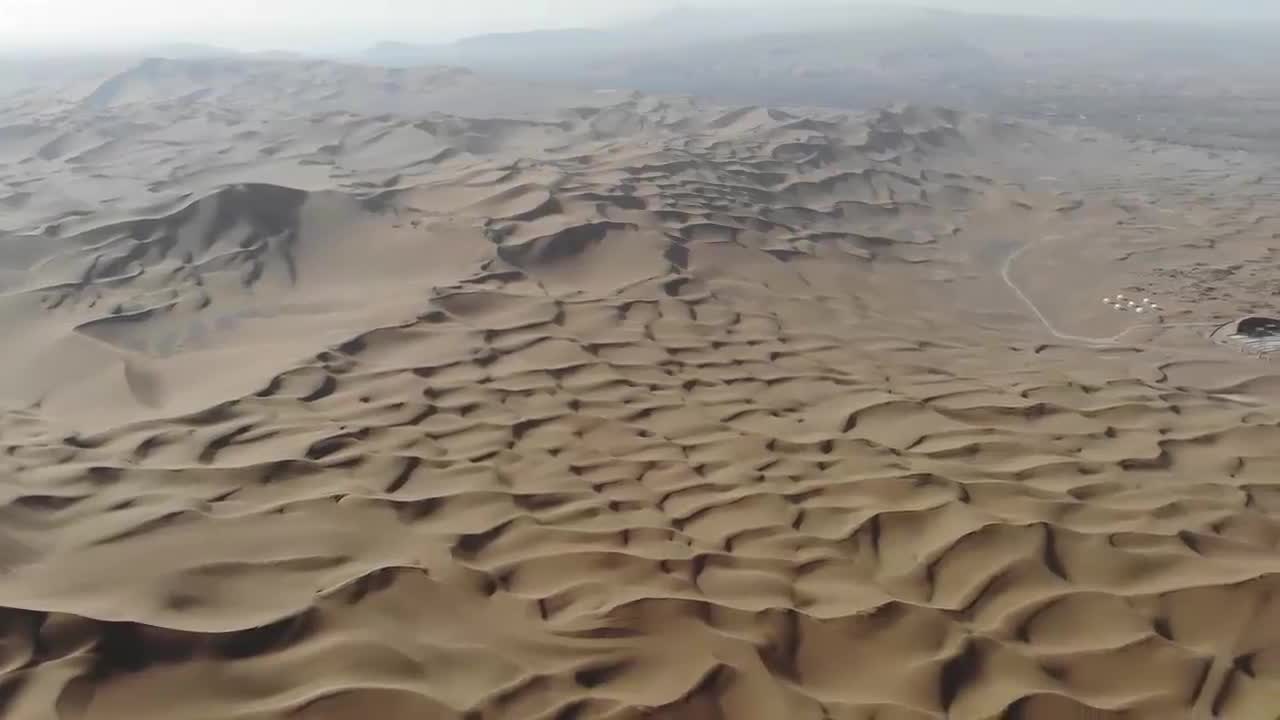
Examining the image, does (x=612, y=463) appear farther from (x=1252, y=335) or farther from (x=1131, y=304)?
(x=1131, y=304)

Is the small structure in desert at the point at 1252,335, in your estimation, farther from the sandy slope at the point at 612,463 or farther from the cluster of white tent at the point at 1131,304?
the cluster of white tent at the point at 1131,304

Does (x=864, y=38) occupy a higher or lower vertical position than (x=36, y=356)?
higher

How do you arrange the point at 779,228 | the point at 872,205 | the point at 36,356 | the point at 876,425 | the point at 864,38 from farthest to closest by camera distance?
1. the point at 864,38
2. the point at 872,205
3. the point at 779,228
4. the point at 36,356
5. the point at 876,425

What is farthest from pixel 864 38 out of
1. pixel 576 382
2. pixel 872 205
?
pixel 576 382

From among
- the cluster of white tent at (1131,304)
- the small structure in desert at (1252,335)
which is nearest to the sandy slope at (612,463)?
the cluster of white tent at (1131,304)

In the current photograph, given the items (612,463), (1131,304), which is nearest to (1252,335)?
(1131,304)

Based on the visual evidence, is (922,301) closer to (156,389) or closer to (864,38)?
(156,389)

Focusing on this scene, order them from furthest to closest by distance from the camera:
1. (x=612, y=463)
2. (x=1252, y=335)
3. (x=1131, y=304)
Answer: (x=1131, y=304) → (x=1252, y=335) → (x=612, y=463)

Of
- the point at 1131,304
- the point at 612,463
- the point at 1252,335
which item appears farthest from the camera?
the point at 1131,304
